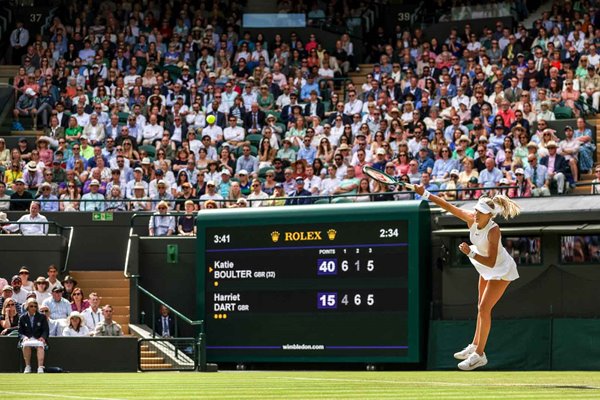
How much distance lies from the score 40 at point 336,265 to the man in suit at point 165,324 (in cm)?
354

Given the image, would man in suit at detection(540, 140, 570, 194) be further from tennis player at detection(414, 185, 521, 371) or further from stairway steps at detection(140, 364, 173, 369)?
tennis player at detection(414, 185, 521, 371)

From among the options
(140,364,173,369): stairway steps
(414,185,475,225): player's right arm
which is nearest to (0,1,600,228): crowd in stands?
(140,364,173,369): stairway steps

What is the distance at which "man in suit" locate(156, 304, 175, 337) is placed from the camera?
2431 centimetres

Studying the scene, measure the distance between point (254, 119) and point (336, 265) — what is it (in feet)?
27.2

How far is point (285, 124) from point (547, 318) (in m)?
10.6

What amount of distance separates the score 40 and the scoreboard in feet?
0.06

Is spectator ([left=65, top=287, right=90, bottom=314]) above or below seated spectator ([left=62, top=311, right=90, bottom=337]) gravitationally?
above

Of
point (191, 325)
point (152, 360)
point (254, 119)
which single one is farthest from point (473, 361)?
point (254, 119)

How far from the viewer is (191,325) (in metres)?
24.0

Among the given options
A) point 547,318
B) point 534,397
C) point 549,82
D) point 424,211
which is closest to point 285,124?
point 549,82

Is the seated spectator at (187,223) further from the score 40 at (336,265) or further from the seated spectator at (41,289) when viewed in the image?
the score 40 at (336,265)

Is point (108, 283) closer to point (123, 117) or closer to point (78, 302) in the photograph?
point (78, 302)

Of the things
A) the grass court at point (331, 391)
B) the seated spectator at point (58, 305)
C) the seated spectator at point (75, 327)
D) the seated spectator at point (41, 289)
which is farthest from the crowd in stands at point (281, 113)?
the grass court at point (331, 391)

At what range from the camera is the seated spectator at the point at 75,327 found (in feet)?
73.8
